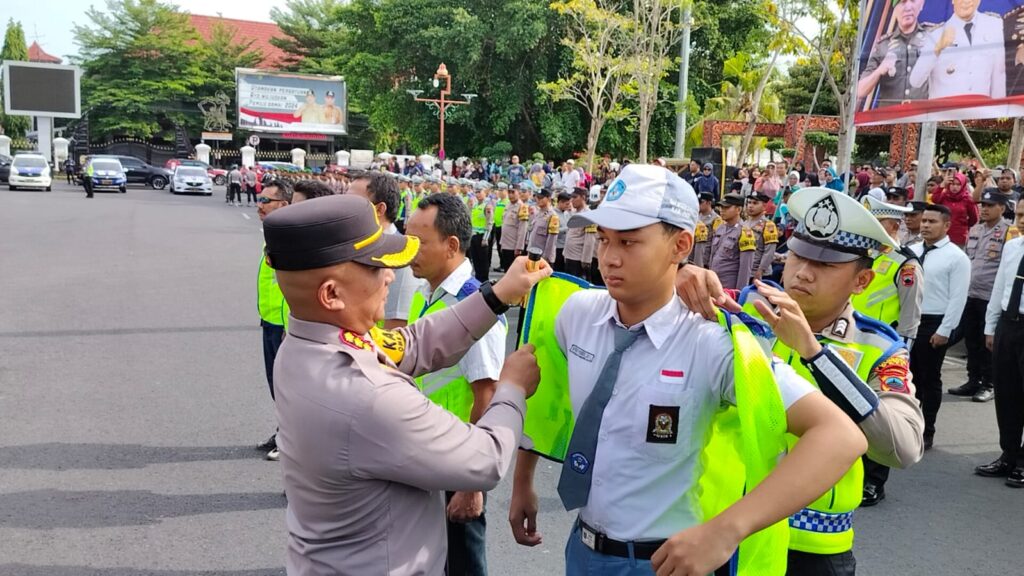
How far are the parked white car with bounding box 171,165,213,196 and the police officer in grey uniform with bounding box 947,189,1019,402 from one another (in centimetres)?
3544

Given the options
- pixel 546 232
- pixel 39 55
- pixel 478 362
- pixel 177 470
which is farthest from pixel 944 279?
pixel 39 55

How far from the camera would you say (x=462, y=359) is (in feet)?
9.34

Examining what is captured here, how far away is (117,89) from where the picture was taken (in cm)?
5025

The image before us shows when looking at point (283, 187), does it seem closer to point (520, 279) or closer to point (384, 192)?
point (384, 192)

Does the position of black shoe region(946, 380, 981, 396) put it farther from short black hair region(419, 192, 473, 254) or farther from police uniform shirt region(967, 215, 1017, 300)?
short black hair region(419, 192, 473, 254)

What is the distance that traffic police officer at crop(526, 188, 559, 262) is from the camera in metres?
13.7

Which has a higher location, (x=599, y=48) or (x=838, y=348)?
(x=599, y=48)

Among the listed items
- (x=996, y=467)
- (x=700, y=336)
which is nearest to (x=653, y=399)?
(x=700, y=336)

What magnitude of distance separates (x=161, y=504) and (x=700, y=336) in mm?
3919

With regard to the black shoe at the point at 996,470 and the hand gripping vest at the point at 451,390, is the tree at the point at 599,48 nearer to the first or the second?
the black shoe at the point at 996,470

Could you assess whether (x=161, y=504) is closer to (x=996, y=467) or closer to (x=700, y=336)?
(x=700, y=336)

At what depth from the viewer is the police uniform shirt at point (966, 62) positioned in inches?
315

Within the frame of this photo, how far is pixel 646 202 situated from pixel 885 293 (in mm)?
4216

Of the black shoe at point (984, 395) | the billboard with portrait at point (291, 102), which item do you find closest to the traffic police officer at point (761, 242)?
the black shoe at point (984, 395)
